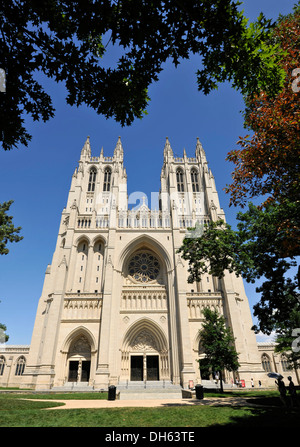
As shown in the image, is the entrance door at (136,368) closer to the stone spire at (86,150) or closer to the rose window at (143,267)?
the rose window at (143,267)

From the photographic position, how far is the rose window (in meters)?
32.8

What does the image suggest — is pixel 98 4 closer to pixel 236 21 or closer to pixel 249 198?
pixel 236 21

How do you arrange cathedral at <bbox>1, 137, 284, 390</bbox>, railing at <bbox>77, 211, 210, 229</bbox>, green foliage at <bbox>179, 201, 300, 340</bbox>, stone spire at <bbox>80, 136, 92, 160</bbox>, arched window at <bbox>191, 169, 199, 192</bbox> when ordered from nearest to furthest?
green foliage at <bbox>179, 201, 300, 340</bbox>
cathedral at <bbox>1, 137, 284, 390</bbox>
railing at <bbox>77, 211, 210, 229</bbox>
arched window at <bbox>191, 169, 199, 192</bbox>
stone spire at <bbox>80, 136, 92, 160</bbox>

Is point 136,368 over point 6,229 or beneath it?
beneath

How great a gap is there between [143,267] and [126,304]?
18.9ft

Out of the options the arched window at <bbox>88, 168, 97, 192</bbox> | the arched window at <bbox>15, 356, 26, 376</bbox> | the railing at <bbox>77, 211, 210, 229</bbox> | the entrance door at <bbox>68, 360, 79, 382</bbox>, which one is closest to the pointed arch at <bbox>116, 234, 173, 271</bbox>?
the railing at <bbox>77, 211, 210, 229</bbox>

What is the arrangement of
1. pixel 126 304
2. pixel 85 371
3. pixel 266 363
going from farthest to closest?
pixel 266 363
pixel 126 304
pixel 85 371

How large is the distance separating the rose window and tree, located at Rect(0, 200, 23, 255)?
19064 millimetres

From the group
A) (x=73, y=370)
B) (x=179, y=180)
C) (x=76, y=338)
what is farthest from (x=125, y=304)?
(x=179, y=180)

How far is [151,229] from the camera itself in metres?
33.3

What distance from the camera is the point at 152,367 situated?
91.5 ft

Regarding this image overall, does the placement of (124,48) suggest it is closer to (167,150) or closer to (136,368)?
(136,368)

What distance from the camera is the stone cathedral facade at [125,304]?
25.6 meters

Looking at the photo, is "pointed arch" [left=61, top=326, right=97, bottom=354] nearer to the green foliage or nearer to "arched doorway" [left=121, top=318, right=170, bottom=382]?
"arched doorway" [left=121, top=318, right=170, bottom=382]
